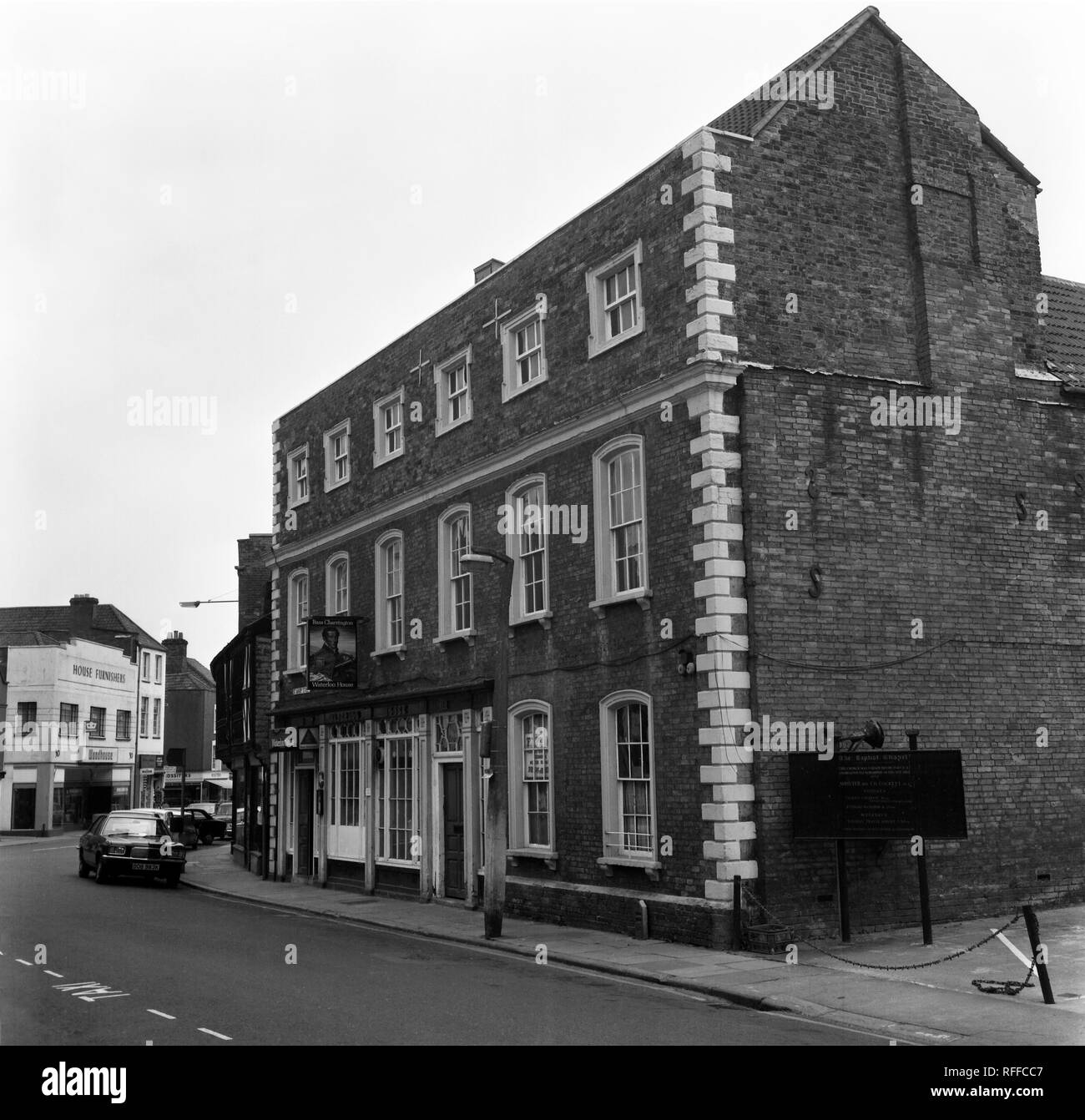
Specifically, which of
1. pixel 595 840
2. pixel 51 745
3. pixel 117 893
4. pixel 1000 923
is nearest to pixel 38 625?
pixel 51 745

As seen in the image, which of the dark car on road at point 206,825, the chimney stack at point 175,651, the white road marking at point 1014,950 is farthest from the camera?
the chimney stack at point 175,651

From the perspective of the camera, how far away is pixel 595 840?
712 inches

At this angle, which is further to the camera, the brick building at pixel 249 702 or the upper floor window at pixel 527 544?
Result: the brick building at pixel 249 702

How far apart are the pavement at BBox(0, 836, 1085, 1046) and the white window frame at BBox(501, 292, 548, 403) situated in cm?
848

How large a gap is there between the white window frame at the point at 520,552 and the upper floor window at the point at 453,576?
172cm

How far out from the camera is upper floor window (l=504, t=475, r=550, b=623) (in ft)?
65.9

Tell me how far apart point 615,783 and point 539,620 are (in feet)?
10.1

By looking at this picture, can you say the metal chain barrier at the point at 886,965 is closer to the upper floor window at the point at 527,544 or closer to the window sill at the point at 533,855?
the window sill at the point at 533,855

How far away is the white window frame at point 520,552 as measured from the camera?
1977cm

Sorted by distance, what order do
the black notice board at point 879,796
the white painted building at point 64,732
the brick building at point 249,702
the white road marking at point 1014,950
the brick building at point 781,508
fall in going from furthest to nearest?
the white painted building at point 64,732 < the brick building at point 249,702 < the brick building at point 781,508 < the black notice board at point 879,796 < the white road marking at point 1014,950
